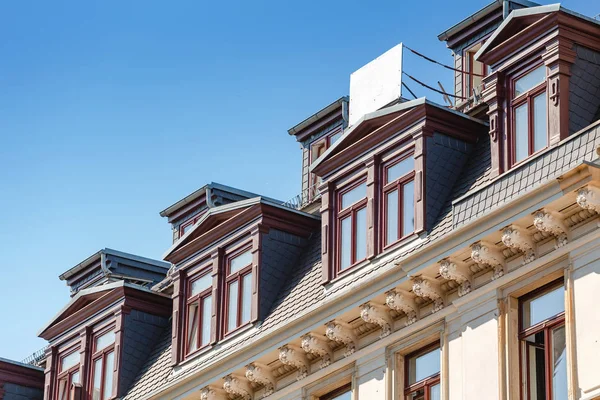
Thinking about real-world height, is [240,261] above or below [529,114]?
above

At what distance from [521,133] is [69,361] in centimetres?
1742

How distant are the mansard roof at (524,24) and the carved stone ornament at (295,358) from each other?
731 centimetres

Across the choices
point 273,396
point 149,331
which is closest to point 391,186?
point 273,396

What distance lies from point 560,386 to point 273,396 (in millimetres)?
9014

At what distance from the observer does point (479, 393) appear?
33656mm

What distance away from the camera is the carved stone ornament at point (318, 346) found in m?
37.9

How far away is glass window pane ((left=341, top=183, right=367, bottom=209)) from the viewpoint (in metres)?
39.0

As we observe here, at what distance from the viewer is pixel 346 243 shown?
3903 cm

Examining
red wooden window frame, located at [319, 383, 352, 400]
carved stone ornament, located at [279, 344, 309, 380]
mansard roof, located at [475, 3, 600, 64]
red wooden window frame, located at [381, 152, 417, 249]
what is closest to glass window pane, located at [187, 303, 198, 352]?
carved stone ornament, located at [279, 344, 309, 380]

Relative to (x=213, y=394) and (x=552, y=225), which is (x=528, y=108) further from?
(x=213, y=394)

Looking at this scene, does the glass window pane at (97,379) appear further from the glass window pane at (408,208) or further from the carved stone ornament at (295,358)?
the glass window pane at (408,208)

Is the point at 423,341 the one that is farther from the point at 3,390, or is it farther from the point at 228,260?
the point at 3,390

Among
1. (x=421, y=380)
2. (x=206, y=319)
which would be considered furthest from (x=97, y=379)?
(x=421, y=380)

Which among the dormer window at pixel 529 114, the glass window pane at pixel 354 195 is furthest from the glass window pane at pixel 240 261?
the dormer window at pixel 529 114
